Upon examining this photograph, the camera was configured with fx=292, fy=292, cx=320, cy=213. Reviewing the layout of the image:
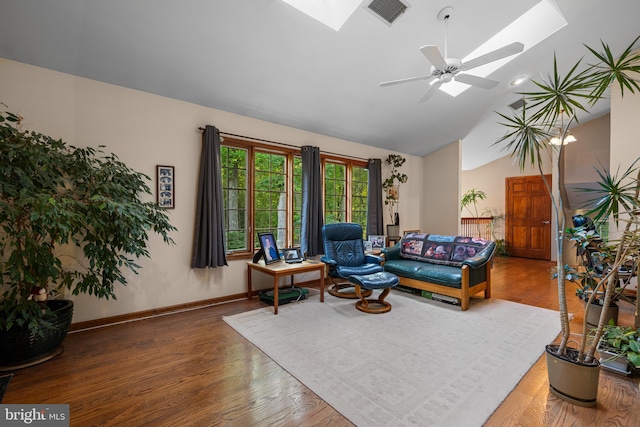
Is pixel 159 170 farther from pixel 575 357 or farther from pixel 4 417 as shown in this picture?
pixel 575 357

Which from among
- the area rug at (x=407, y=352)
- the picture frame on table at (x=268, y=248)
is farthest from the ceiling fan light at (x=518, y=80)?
the picture frame on table at (x=268, y=248)

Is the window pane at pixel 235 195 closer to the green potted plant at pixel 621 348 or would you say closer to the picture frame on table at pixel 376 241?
the picture frame on table at pixel 376 241

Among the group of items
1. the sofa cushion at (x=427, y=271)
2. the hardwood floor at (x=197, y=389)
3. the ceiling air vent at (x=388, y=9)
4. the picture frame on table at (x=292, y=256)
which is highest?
the ceiling air vent at (x=388, y=9)

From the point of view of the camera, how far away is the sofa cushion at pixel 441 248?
14.0 feet

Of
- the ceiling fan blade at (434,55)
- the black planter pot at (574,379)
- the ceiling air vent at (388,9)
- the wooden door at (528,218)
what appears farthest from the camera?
the wooden door at (528,218)

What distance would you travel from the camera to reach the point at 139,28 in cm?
269

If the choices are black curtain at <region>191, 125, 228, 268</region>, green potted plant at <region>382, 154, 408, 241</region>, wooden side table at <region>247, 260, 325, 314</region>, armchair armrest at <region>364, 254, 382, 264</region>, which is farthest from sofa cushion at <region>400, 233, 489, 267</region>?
black curtain at <region>191, 125, 228, 268</region>

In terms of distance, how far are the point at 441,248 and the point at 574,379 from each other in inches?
105

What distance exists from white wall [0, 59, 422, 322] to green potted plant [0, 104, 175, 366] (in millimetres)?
322

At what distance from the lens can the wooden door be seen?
7.28 m

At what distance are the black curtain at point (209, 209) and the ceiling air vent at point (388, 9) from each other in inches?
90.4

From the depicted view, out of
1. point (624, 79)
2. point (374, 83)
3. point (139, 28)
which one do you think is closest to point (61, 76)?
point (139, 28)

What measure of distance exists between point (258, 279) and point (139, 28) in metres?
3.25

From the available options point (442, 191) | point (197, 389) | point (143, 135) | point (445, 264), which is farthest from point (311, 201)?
point (442, 191)
